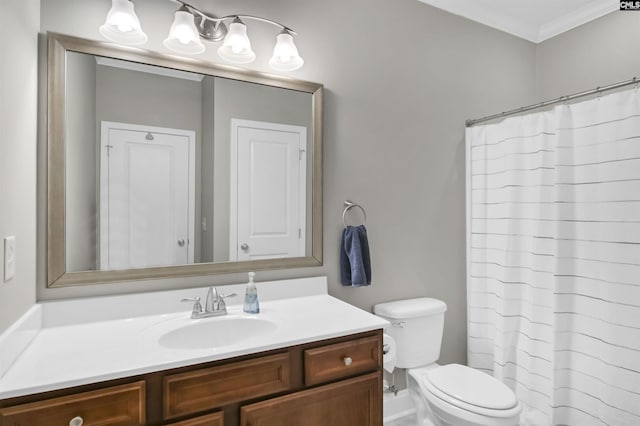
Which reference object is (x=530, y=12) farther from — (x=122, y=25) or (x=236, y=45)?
(x=122, y=25)

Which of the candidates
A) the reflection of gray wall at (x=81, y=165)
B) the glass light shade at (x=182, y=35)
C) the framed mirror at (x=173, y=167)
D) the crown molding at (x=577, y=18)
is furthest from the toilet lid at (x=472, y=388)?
the crown molding at (x=577, y=18)

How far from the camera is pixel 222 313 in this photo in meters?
1.56

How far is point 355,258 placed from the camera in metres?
1.91

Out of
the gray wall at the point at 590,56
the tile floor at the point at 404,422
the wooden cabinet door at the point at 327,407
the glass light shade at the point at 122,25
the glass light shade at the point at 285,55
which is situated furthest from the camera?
the gray wall at the point at 590,56

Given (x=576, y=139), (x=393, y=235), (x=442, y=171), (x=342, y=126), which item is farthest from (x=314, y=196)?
(x=576, y=139)

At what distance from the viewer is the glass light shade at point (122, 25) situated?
1.41 m

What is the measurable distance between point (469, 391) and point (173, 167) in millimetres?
1668

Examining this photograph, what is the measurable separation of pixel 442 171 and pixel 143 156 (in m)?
1.73

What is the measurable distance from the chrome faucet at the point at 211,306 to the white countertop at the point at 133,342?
0.03 m

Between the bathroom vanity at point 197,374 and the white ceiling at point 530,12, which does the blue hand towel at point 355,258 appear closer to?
the bathroom vanity at point 197,374

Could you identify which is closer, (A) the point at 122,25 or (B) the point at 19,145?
(B) the point at 19,145

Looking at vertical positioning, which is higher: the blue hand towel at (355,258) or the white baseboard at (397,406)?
the blue hand towel at (355,258)

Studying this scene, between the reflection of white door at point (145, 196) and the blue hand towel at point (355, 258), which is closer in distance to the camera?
the reflection of white door at point (145, 196)

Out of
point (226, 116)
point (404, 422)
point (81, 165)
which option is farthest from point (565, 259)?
point (81, 165)
